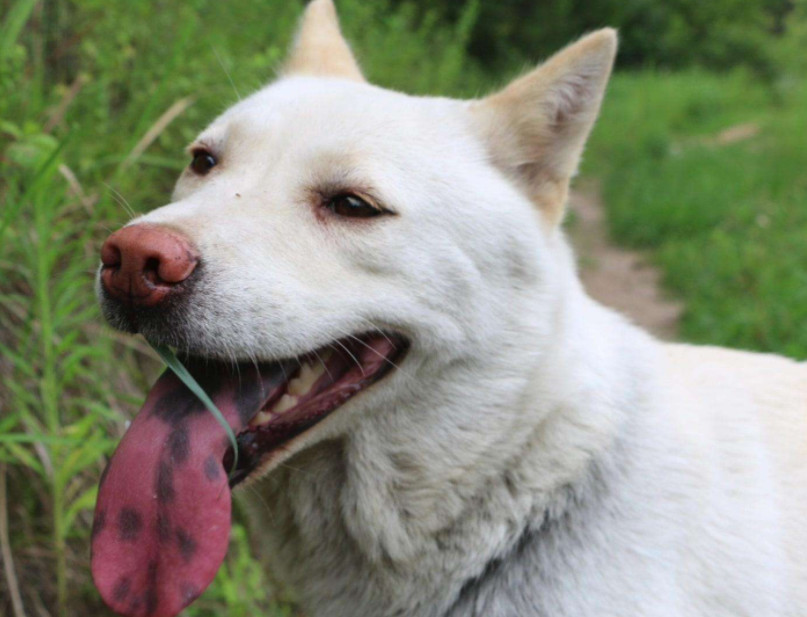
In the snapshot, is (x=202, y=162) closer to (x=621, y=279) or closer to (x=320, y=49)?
(x=320, y=49)

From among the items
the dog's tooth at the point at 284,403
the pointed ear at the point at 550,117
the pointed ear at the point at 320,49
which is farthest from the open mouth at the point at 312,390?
the pointed ear at the point at 320,49

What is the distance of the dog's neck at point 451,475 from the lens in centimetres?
223

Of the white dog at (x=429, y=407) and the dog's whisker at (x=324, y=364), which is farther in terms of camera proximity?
the dog's whisker at (x=324, y=364)

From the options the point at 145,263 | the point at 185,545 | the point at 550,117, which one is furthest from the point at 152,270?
the point at 550,117

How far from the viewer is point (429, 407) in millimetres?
2275

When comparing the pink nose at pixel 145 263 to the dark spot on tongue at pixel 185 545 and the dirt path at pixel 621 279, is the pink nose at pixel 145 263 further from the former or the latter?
the dirt path at pixel 621 279

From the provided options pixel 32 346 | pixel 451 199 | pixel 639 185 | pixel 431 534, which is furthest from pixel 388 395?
pixel 639 185

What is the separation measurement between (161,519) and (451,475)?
2.41 feet

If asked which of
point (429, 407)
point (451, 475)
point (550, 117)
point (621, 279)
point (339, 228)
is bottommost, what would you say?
point (621, 279)

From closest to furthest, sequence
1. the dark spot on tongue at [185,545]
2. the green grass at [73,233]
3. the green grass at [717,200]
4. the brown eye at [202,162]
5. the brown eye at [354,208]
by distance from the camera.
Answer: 1. the dark spot on tongue at [185,545]
2. the brown eye at [354,208]
3. the brown eye at [202,162]
4. the green grass at [73,233]
5. the green grass at [717,200]

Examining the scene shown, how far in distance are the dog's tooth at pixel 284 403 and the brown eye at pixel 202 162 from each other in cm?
74

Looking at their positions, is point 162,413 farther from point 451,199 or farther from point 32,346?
point 32,346

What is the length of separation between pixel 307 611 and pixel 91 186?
6.72 feet

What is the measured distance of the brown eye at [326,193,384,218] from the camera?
219 cm
